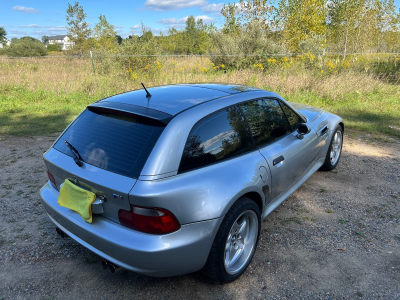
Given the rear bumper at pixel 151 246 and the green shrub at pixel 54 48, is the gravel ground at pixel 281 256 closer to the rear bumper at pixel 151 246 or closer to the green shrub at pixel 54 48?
the rear bumper at pixel 151 246

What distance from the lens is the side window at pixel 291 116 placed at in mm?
3514

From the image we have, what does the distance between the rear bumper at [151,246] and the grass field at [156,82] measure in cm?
612

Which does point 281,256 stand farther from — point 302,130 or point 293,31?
point 293,31

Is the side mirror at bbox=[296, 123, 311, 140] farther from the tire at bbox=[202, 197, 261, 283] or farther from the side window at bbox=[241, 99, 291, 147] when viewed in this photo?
the tire at bbox=[202, 197, 261, 283]

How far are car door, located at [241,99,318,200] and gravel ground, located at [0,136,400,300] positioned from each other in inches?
21.9

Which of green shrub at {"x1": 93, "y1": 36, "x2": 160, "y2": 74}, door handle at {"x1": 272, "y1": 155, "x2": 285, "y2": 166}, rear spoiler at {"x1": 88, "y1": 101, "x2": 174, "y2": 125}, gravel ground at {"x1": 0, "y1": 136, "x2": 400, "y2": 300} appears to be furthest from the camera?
green shrub at {"x1": 93, "y1": 36, "x2": 160, "y2": 74}

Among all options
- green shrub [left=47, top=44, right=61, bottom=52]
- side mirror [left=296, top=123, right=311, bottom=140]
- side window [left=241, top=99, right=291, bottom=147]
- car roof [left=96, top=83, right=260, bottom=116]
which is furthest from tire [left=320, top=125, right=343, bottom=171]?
green shrub [left=47, top=44, right=61, bottom=52]

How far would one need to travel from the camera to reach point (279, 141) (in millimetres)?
3160

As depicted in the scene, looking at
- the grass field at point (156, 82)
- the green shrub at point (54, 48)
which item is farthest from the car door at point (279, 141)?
the green shrub at point (54, 48)

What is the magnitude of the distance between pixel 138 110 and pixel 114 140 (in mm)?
323

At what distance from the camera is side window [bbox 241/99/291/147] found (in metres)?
2.93

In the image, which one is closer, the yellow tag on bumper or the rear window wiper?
the yellow tag on bumper

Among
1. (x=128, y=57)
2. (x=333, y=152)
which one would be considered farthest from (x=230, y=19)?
(x=333, y=152)

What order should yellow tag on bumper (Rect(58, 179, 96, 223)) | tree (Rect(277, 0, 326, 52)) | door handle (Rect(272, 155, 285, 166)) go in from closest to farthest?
yellow tag on bumper (Rect(58, 179, 96, 223))
door handle (Rect(272, 155, 285, 166))
tree (Rect(277, 0, 326, 52))
